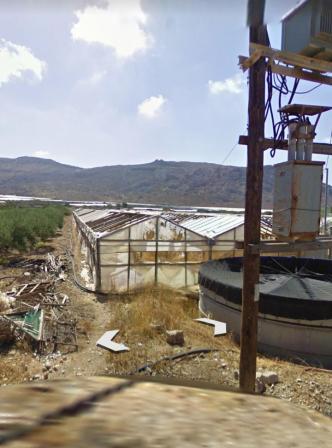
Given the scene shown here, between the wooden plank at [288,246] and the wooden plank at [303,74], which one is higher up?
the wooden plank at [303,74]

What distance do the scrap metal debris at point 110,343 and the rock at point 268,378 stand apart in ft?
9.97

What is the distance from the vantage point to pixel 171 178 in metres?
183

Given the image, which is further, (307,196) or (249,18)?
(307,196)

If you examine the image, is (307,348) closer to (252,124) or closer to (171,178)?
(252,124)

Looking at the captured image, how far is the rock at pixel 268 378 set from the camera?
5.84 m

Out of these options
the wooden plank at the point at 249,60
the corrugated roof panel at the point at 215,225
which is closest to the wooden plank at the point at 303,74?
the wooden plank at the point at 249,60

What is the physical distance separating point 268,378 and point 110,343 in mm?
3753

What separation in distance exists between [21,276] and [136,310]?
787cm

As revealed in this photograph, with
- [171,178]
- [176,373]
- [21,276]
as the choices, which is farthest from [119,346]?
[171,178]

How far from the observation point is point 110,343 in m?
7.71

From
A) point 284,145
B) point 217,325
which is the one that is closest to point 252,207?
point 284,145

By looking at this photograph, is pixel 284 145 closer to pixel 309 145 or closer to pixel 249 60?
pixel 309 145

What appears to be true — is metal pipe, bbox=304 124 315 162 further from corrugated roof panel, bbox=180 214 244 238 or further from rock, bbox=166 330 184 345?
corrugated roof panel, bbox=180 214 244 238

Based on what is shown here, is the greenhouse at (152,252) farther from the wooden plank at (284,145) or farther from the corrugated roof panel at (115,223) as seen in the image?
the wooden plank at (284,145)
